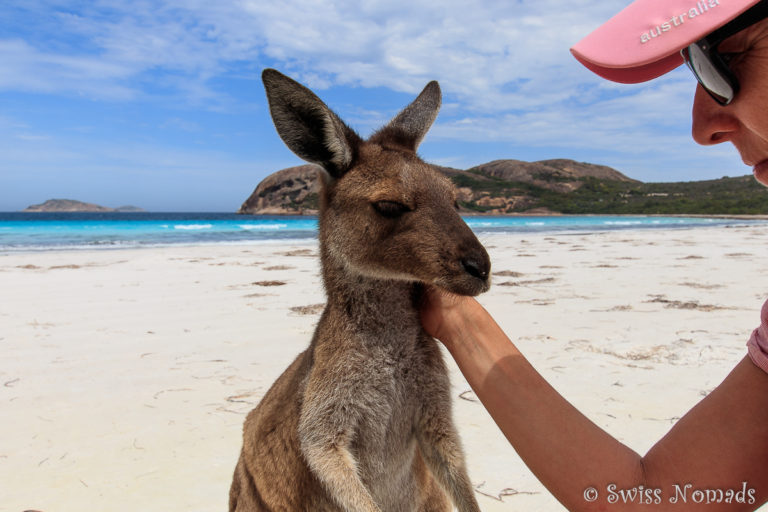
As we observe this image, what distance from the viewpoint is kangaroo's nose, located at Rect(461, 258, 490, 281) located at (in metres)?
1.75

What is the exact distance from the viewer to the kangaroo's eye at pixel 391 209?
77.1 inches

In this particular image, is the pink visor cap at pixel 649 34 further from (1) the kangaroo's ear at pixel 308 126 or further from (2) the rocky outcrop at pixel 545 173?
Answer: (2) the rocky outcrop at pixel 545 173

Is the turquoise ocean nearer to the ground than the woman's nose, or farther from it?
nearer to the ground

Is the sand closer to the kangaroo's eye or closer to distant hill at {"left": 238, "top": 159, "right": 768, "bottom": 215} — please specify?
the kangaroo's eye

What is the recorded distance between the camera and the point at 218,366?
4.19 m

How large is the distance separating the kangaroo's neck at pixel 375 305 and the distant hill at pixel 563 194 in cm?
4463

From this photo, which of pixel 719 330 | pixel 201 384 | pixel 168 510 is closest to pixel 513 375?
pixel 168 510

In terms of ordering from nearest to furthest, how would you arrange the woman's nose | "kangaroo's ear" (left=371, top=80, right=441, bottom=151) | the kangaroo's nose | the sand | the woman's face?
the woman's face
the woman's nose
the kangaroo's nose
"kangaroo's ear" (left=371, top=80, right=441, bottom=151)
the sand

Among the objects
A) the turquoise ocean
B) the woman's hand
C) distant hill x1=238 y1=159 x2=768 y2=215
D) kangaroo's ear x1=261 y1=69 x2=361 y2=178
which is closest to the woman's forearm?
the woman's hand

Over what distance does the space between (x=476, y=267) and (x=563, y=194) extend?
70.6m

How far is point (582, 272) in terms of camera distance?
8.99 m

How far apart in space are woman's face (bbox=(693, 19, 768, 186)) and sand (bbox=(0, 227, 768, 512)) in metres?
1.82

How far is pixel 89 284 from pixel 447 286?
27.3ft

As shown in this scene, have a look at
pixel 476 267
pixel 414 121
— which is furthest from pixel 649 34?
pixel 414 121
